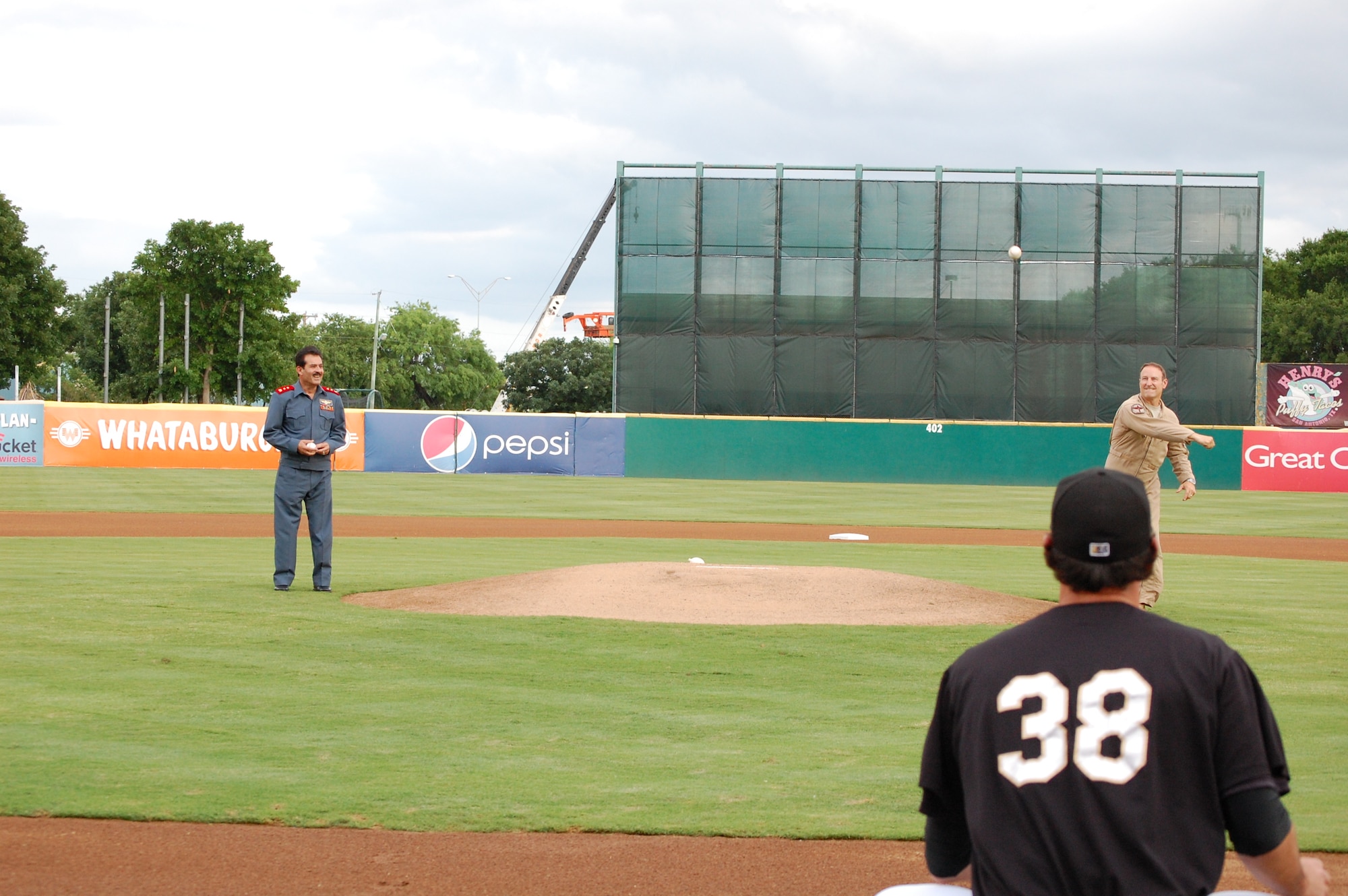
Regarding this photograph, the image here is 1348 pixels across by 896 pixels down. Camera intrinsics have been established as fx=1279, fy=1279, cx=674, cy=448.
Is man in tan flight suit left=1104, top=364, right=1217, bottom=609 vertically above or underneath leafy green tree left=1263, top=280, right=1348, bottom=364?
underneath

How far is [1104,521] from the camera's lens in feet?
7.35

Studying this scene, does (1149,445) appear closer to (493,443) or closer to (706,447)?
(706,447)

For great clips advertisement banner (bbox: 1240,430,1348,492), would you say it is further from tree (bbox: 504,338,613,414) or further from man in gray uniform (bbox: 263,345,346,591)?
tree (bbox: 504,338,613,414)

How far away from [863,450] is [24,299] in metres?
45.8

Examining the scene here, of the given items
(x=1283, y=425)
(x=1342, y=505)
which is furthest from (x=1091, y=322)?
(x=1342, y=505)

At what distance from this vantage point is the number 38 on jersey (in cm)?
216

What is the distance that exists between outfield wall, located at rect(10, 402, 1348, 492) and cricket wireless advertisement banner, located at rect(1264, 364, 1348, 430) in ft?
28.2

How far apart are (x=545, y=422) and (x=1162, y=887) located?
123ft

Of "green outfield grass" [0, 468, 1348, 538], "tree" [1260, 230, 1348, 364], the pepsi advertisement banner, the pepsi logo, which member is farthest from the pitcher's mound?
"tree" [1260, 230, 1348, 364]

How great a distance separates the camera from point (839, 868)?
176 inches

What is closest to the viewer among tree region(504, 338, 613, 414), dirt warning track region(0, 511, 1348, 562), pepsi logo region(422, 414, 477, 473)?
dirt warning track region(0, 511, 1348, 562)

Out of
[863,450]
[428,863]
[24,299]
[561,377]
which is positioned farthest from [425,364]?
[428,863]

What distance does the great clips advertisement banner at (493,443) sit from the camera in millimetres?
38531

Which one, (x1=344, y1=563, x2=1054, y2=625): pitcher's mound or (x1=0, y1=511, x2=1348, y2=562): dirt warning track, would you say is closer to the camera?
(x1=344, y1=563, x2=1054, y2=625): pitcher's mound
